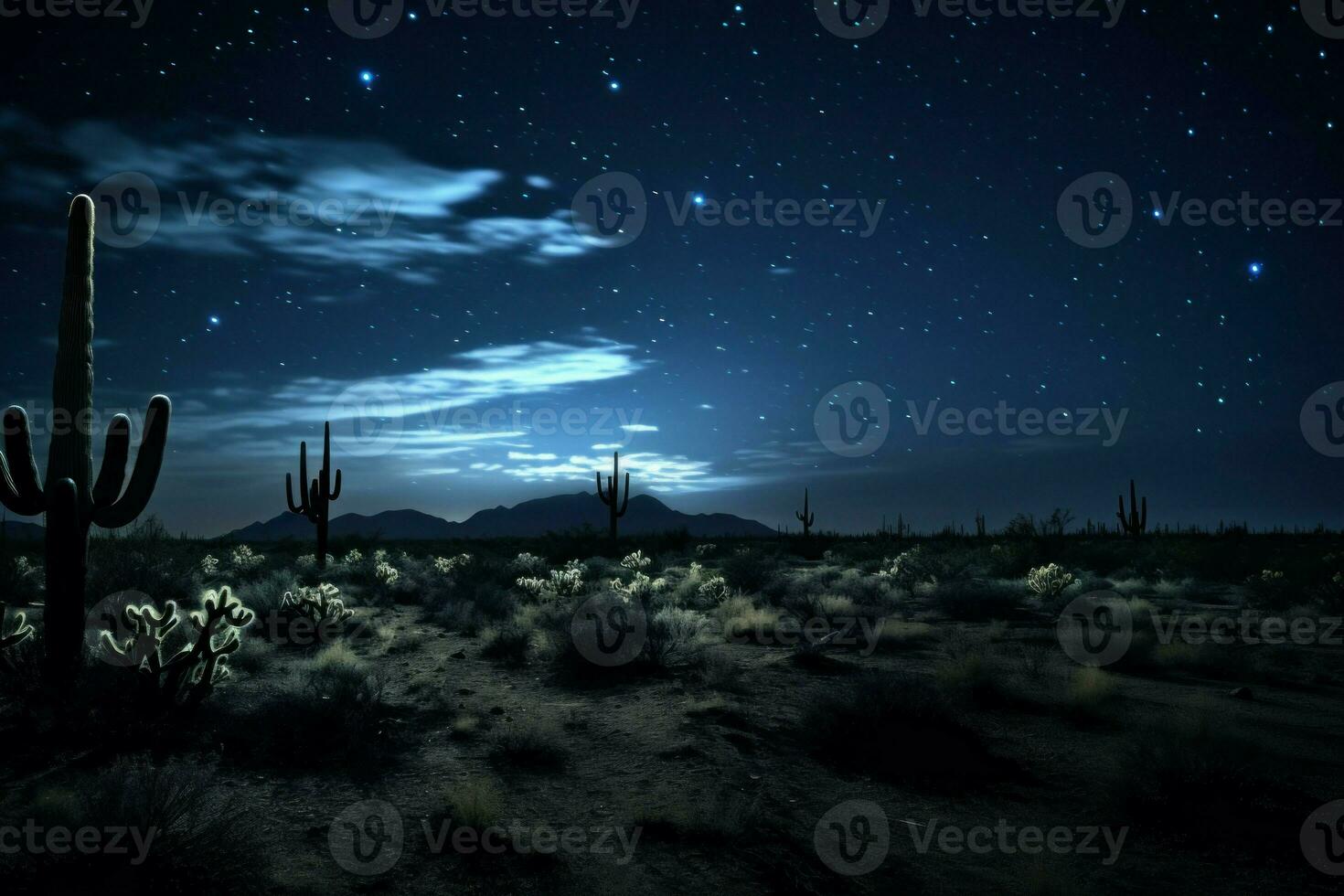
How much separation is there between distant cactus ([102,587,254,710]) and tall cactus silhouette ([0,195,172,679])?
33.6 inches

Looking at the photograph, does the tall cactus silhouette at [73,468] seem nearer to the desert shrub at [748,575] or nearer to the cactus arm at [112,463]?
the cactus arm at [112,463]

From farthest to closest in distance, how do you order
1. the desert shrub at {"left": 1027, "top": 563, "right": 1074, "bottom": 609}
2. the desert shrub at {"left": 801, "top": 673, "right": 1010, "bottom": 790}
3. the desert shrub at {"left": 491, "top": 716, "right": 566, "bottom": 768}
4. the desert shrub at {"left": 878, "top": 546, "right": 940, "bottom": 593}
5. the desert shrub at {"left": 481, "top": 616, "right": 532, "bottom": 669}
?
the desert shrub at {"left": 878, "top": 546, "right": 940, "bottom": 593}
the desert shrub at {"left": 1027, "top": 563, "right": 1074, "bottom": 609}
the desert shrub at {"left": 481, "top": 616, "right": 532, "bottom": 669}
the desert shrub at {"left": 491, "top": 716, "right": 566, "bottom": 768}
the desert shrub at {"left": 801, "top": 673, "right": 1010, "bottom": 790}

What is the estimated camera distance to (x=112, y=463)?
35.8ft

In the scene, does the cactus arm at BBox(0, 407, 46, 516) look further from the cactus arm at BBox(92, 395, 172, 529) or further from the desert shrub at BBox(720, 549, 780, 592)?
the desert shrub at BBox(720, 549, 780, 592)

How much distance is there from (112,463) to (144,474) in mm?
411

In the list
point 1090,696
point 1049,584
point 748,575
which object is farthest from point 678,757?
point 748,575

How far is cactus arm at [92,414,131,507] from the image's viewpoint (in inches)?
428

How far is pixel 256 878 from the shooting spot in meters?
5.43

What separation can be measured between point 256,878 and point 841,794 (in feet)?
16.4

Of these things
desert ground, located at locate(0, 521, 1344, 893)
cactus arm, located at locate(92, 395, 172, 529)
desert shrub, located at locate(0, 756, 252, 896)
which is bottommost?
desert ground, located at locate(0, 521, 1344, 893)

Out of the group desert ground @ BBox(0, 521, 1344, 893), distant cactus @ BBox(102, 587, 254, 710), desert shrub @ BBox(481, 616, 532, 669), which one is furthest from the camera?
desert shrub @ BBox(481, 616, 532, 669)

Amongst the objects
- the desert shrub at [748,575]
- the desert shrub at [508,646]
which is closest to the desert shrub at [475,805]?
the desert shrub at [508,646]

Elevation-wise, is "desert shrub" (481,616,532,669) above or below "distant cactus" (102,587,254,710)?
below

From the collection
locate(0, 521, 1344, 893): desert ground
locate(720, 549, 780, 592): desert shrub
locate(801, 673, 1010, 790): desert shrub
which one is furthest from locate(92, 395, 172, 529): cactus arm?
locate(720, 549, 780, 592): desert shrub
